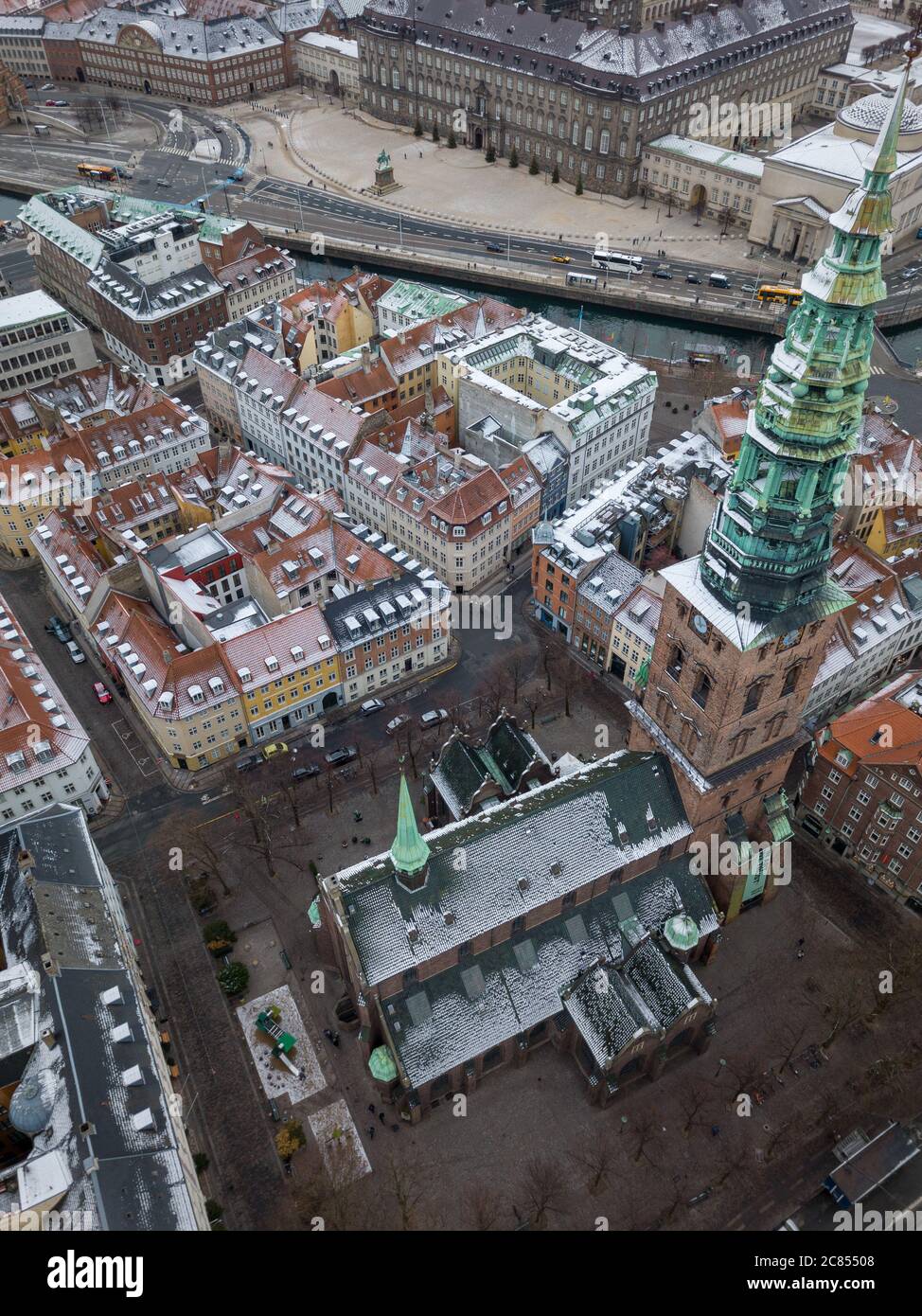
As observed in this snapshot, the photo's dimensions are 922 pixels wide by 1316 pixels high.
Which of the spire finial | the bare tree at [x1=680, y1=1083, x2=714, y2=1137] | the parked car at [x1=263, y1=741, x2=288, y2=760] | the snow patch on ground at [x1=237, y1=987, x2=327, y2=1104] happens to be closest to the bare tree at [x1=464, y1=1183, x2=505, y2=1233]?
the snow patch on ground at [x1=237, y1=987, x2=327, y2=1104]

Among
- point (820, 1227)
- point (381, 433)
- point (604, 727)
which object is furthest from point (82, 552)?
point (820, 1227)

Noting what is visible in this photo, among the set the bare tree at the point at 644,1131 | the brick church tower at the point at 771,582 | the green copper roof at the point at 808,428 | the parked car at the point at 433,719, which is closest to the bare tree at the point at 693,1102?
the bare tree at the point at 644,1131

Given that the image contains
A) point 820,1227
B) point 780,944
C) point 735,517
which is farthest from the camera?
point 780,944

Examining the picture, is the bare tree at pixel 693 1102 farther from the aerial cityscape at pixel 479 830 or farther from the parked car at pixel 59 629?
the parked car at pixel 59 629

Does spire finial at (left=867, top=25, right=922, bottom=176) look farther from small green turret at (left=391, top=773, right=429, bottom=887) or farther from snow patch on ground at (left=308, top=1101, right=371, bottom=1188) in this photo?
snow patch on ground at (left=308, top=1101, right=371, bottom=1188)

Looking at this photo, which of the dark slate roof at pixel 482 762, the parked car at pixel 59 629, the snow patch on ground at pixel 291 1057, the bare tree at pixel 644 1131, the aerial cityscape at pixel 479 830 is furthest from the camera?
the parked car at pixel 59 629

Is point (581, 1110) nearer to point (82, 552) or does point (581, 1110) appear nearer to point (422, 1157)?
point (422, 1157)
